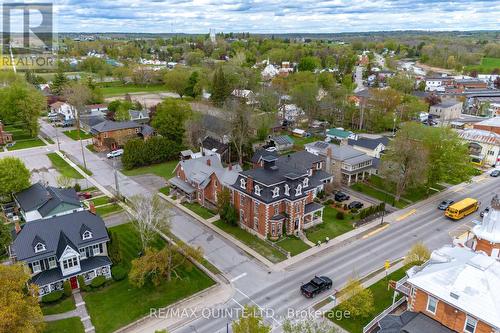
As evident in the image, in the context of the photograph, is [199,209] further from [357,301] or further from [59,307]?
[357,301]

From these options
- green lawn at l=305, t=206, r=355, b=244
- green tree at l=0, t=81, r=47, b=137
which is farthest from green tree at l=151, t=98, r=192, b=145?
green lawn at l=305, t=206, r=355, b=244

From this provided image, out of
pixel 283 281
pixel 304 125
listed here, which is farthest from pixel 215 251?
pixel 304 125

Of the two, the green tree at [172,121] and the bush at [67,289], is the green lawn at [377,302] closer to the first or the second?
the bush at [67,289]

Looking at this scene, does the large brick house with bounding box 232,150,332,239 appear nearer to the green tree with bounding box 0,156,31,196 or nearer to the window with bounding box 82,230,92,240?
the window with bounding box 82,230,92,240

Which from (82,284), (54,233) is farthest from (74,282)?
(54,233)

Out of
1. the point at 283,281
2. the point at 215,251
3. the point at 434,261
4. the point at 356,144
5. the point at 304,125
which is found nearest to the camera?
the point at 434,261

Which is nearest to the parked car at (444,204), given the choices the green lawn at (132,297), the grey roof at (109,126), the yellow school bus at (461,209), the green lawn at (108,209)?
the yellow school bus at (461,209)

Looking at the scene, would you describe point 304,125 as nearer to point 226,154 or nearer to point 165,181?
point 226,154
